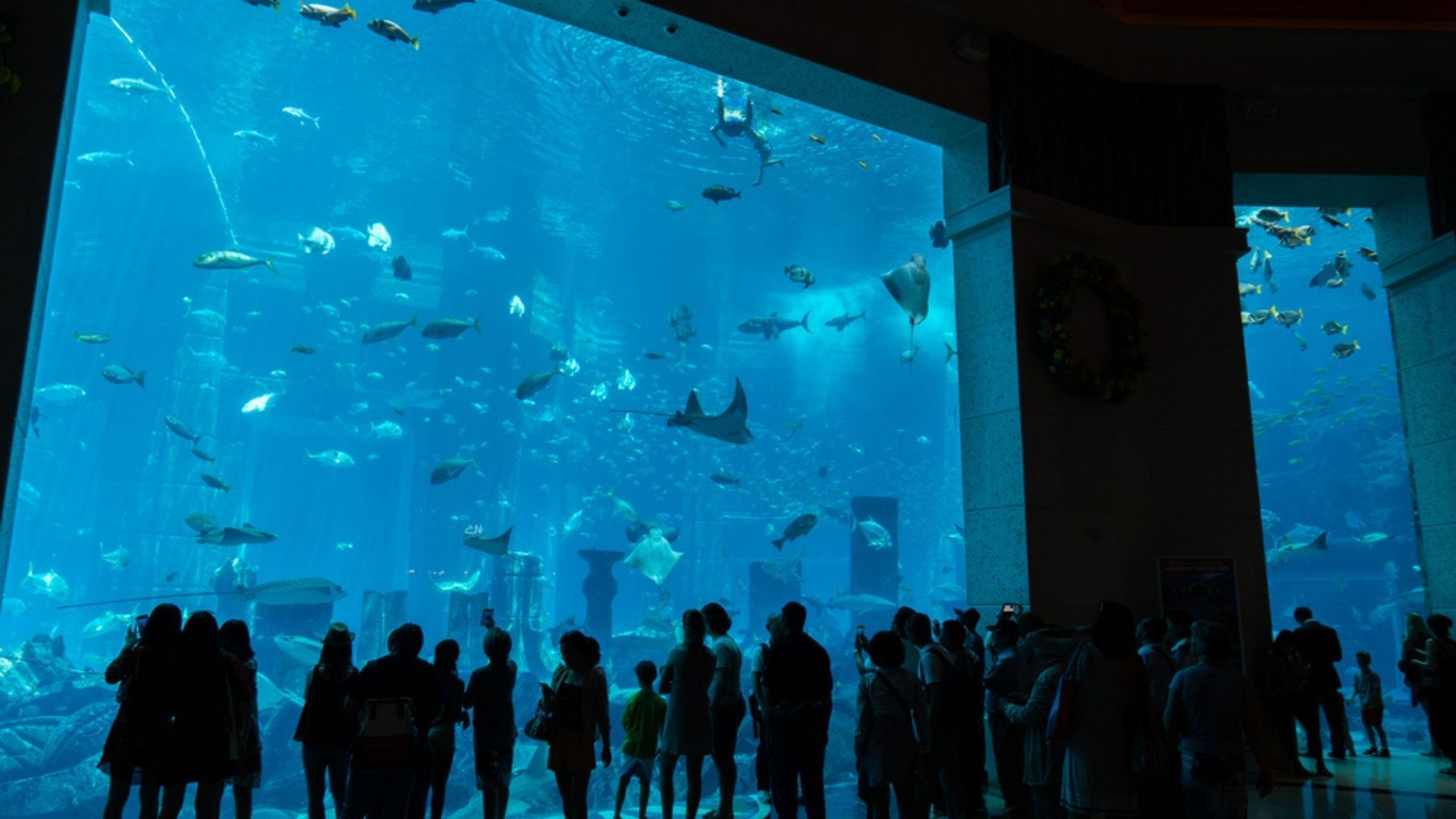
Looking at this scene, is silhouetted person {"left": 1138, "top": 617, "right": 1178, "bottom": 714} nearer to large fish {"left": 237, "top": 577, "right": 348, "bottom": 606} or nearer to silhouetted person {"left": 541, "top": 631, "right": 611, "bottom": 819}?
silhouetted person {"left": 541, "top": 631, "right": 611, "bottom": 819}

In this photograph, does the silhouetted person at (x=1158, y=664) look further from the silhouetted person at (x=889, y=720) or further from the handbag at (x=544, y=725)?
the handbag at (x=544, y=725)

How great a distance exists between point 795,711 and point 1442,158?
901 cm

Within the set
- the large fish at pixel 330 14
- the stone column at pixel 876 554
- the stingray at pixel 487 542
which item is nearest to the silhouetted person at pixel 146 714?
the large fish at pixel 330 14

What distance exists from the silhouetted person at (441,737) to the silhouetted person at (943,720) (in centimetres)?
243

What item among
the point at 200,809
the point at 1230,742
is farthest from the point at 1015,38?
the point at 200,809

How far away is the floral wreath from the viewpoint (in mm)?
7246

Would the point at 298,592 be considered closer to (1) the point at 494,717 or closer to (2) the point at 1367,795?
(1) the point at 494,717

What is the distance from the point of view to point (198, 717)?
3.77 m

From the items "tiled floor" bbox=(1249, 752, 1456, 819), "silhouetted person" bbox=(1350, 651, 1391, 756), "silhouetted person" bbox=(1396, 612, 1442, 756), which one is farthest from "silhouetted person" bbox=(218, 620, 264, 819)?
"silhouetted person" bbox=(1350, 651, 1391, 756)

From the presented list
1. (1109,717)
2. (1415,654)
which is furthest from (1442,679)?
(1109,717)

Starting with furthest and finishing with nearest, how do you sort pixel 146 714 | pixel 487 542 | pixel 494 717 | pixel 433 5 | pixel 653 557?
1. pixel 653 557
2. pixel 487 542
3. pixel 433 5
4. pixel 494 717
5. pixel 146 714

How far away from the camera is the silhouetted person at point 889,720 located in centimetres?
419

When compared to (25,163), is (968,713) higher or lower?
lower

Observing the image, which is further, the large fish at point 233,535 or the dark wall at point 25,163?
the large fish at point 233,535
